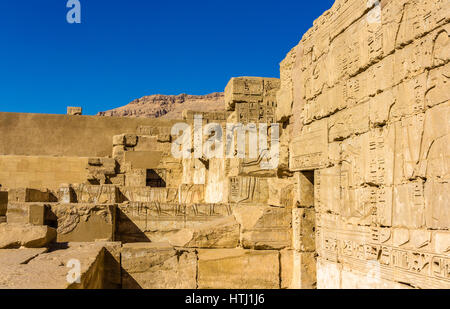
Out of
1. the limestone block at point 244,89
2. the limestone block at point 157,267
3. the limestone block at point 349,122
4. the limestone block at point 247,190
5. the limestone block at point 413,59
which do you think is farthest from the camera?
the limestone block at point 244,89

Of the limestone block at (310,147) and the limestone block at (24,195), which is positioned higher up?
the limestone block at (310,147)

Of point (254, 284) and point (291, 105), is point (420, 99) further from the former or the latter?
point (254, 284)

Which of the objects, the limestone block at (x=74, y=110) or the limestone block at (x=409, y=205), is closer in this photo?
the limestone block at (x=409, y=205)

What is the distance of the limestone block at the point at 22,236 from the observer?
4.96 meters

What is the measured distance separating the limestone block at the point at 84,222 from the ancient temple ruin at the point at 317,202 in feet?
0.05

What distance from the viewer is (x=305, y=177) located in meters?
6.43

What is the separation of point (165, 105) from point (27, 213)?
2055 inches

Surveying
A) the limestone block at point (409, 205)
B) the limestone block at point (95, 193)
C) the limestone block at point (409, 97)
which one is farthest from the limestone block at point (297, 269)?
the limestone block at point (95, 193)

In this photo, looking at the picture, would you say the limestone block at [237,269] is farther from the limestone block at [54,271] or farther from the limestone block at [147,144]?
the limestone block at [147,144]

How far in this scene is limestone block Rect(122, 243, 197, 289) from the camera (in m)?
5.72

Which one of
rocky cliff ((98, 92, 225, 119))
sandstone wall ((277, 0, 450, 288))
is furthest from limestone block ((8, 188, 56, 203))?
rocky cliff ((98, 92, 225, 119))

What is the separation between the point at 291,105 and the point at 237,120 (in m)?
2.14

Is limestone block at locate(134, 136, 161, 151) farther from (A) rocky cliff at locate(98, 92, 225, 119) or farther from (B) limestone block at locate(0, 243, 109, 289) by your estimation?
(A) rocky cliff at locate(98, 92, 225, 119)
